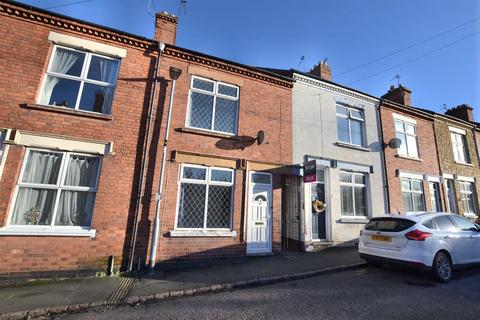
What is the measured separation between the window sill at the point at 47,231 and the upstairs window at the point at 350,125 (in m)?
9.56

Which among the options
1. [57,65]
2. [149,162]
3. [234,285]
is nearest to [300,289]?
[234,285]

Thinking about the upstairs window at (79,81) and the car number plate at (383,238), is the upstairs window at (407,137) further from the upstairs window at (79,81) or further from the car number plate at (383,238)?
the upstairs window at (79,81)

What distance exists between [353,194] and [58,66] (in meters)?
11.0

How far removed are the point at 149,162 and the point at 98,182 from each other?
1.37 meters

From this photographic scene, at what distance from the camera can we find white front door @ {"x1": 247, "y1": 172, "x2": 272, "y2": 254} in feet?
26.5

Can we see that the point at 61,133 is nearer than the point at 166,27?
Yes

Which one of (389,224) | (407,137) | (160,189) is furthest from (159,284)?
(407,137)

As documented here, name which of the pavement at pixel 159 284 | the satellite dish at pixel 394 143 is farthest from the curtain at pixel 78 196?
the satellite dish at pixel 394 143

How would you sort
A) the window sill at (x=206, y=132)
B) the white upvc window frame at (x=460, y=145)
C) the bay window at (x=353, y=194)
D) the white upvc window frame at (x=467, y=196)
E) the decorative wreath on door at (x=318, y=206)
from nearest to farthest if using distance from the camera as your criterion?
the window sill at (x=206, y=132) → the decorative wreath on door at (x=318, y=206) → the bay window at (x=353, y=194) → the white upvc window frame at (x=467, y=196) → the white upvc window frame at (x=460, y=145)

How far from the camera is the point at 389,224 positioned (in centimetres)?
639

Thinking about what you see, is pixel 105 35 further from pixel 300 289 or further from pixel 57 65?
pixel 300 289

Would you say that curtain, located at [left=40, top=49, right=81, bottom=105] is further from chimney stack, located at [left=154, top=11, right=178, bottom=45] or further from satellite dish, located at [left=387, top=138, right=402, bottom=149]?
satellite dish, located at [left=387, top=138, right=402, bottom=149]

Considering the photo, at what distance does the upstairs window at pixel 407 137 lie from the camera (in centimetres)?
1222

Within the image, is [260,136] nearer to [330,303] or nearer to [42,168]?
[330,303]
